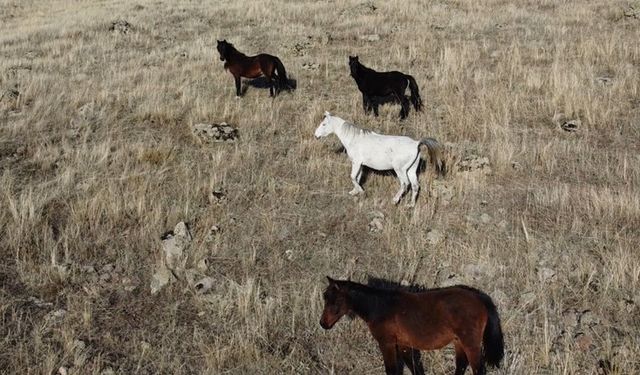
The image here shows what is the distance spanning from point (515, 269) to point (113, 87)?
36.3 feet

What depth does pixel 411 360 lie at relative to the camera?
4.85m

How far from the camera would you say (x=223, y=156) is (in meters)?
9.30

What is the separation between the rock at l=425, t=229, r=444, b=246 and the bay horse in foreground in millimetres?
2137

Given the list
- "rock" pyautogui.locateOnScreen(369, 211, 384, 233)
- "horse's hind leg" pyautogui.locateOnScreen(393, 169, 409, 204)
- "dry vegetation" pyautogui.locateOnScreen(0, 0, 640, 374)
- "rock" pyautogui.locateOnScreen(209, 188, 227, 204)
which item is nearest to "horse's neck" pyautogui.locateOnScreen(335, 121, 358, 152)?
"dry vegetation" pyautogui.locateOnScreen(0, 0, 640, 374)

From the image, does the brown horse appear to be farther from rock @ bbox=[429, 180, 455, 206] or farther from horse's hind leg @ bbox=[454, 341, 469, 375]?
horse's hind leg @ bbox=[454, 341, 469, 375]

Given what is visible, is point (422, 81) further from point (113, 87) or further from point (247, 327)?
point (247, 327)

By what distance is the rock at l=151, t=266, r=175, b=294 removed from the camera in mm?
6022

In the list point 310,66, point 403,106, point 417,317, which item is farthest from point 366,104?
point 417,317

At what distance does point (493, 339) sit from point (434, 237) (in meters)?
1.90

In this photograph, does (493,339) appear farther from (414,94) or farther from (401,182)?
(414,94)

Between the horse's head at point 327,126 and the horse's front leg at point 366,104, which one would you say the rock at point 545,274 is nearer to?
the horse's head at point 327,126

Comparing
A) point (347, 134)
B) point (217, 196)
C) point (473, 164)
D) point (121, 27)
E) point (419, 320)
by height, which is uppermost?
point (121, 27)

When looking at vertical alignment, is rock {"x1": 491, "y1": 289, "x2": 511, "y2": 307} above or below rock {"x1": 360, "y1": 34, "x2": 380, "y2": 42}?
below

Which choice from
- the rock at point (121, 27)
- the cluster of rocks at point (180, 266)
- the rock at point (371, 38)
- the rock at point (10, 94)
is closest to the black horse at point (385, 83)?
the cluster of rocks at point (180, 266)
